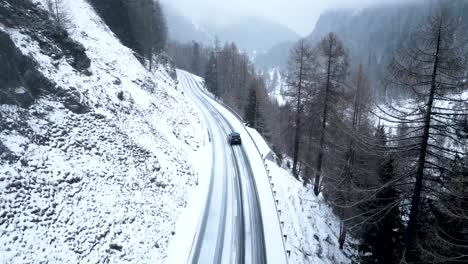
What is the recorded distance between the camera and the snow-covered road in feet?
45.2

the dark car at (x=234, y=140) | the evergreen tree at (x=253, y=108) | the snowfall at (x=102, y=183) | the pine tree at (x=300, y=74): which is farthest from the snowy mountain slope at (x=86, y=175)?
the evergreen tree at (x=253, y=108)

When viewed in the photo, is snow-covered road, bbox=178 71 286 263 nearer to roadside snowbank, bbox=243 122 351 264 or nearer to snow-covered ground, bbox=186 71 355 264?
snow-covered ground, bbox=186 71 355 264

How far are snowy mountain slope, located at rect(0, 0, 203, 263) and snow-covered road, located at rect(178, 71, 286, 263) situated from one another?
1.88m

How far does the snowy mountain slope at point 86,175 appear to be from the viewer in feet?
33.8

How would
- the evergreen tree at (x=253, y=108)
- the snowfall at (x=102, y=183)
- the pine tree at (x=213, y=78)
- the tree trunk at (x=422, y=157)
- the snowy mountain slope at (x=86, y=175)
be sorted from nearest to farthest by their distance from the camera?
the tree trunk at (x=422, y=157)
the snowy mountain slope at (x=86, y=175)
the snowfall at (x=102, y=183)
the evergreen tree at (x=253, y=108)
the pine tree at (x=213, y=78)

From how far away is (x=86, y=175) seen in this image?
13406 mm

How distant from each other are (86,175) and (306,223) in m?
14.7

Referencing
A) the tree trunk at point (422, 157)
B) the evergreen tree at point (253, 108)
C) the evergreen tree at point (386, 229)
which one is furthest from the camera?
the evergreen tree at point (253, 108)

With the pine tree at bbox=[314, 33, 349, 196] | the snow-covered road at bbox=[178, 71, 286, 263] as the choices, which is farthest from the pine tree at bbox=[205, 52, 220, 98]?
the pine tree at bbox=[314, 33, 349, 196]

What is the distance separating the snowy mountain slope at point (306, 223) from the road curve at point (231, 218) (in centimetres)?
194

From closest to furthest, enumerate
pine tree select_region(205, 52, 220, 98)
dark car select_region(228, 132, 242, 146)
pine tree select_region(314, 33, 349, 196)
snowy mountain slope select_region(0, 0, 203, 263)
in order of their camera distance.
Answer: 1. snowy mountain slope select_region(0, 0, 203, 263)
2. pine tree select_region(314, 33, 349, 196)
3. dark car select_region(228, 132, 242, 146)
4. pine tree select_region(205, 52, 220, 98)

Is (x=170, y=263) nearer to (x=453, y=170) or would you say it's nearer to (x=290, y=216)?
(x=290, y=216)

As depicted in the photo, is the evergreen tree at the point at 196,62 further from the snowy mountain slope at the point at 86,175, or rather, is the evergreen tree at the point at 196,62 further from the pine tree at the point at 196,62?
the snowy mountain slope at the point at 86,175

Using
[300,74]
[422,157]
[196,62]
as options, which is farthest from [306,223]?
[196,62]
